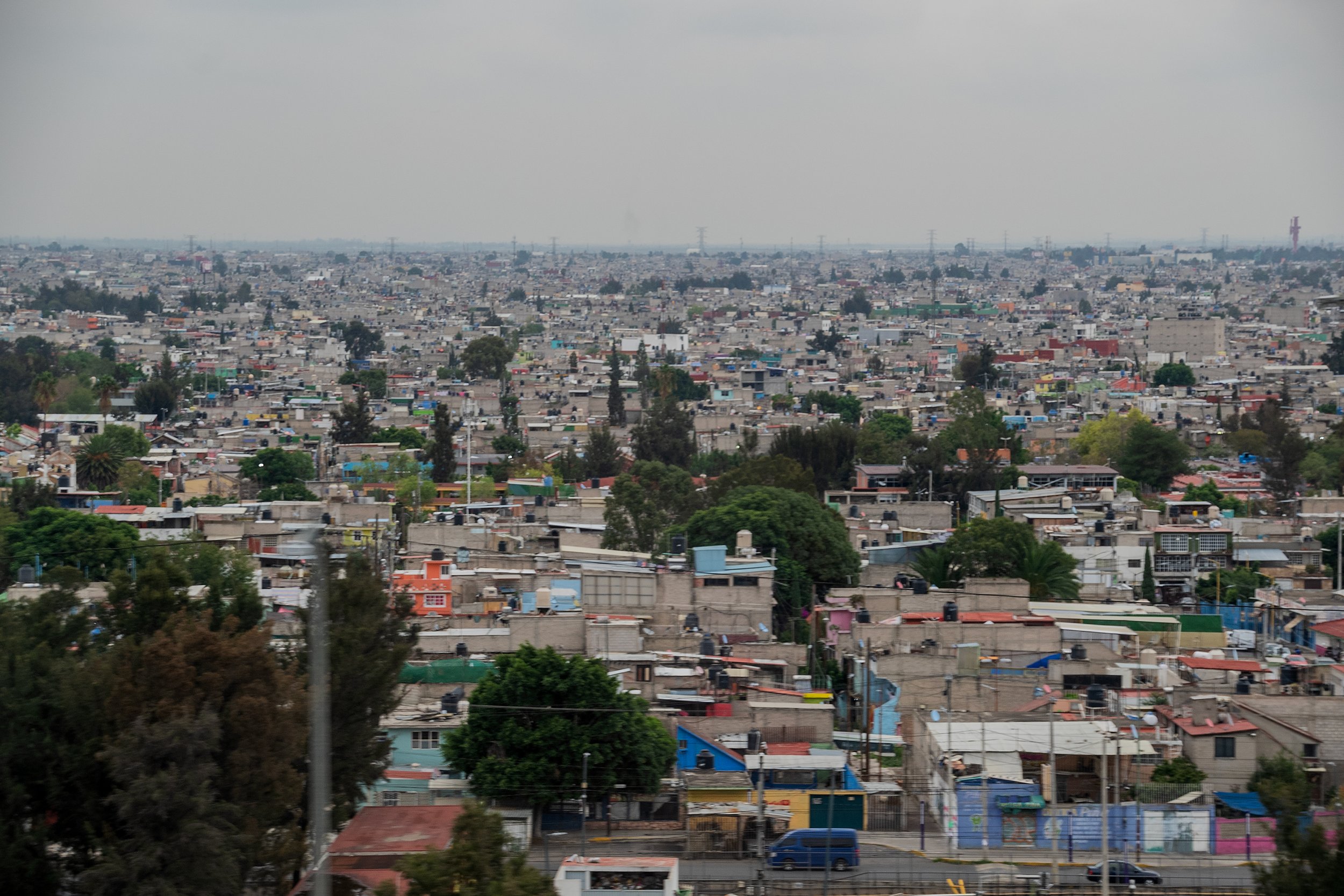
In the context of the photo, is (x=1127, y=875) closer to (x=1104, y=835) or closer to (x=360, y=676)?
(x=1104, y=835)

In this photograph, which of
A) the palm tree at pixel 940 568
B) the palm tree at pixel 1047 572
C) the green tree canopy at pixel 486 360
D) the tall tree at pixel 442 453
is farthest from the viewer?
the green tree canopy at pixel 486 360

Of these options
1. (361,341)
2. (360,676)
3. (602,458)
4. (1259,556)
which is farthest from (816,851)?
(361,341)

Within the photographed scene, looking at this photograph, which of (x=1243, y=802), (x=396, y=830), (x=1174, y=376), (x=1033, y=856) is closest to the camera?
(x=396, y=830)

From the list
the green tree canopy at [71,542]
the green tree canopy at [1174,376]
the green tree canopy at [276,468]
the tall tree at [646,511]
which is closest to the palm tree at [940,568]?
the tall tree at [646,511]

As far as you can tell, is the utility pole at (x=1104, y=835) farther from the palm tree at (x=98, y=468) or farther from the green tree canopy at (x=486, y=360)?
the green tree canopy at (x=486, y=360)

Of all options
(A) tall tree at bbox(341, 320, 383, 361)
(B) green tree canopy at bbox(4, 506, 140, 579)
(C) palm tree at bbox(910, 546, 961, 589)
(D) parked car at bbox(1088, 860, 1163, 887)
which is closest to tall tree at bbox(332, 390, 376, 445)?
(B) green tree canopy at bbox(4, 506, 140, 579)

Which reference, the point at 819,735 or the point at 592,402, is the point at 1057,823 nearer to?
the point at 819,735

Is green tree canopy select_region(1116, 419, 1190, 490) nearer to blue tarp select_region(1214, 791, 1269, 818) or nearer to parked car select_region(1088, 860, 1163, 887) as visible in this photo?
blue tarp select_region(1214, 791, 1269, 818)
